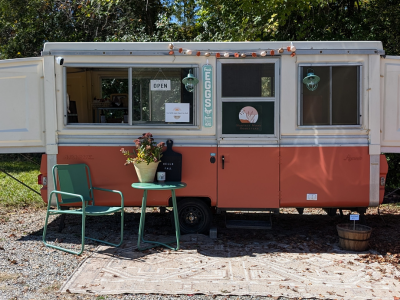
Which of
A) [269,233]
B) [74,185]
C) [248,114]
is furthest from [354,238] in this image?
[74,185]

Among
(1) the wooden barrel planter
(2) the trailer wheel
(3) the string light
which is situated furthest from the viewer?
(2) the trailer wheel

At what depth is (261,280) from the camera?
4.43 m

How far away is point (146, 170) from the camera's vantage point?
18.3ft

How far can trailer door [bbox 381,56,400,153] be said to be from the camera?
589cm

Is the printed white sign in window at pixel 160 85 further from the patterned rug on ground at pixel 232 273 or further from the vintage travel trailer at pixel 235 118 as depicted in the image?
the patterned rug on ground at pixel 232 273

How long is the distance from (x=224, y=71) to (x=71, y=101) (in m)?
2.24

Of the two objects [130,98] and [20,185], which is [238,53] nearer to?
[130,98]

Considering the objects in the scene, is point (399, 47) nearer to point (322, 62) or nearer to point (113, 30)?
point (322, 62)

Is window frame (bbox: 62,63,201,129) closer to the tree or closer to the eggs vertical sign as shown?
the eggs vertical sign

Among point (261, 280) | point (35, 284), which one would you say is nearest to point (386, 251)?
point (261, 280)

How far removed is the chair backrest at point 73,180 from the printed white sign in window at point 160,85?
4.67ft

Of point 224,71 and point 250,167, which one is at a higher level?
point 224,71

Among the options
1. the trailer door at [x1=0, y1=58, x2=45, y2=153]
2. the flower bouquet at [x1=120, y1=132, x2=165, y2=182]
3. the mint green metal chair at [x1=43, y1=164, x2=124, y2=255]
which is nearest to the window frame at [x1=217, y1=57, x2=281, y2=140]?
the flower bouquet at [x1=120, y1=132, x2=165, y2=182]

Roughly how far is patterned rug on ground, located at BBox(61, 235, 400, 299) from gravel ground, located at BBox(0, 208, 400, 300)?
0.17m
